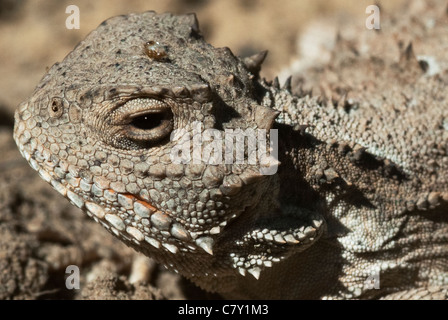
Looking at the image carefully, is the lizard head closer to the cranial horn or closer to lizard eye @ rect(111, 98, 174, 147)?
lizard eye @ rect(111, 98, 174, 147)

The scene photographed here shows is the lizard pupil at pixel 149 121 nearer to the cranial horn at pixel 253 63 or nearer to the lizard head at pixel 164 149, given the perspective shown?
the lizard head at pixel 164 149

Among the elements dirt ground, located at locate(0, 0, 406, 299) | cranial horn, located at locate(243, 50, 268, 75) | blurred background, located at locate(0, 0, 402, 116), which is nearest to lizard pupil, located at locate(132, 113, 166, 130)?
cranial horn, located at locate(243, 50, 268, 75)

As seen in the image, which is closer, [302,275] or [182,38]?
[182,38]

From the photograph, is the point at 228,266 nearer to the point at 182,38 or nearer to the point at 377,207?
the point at 377,207

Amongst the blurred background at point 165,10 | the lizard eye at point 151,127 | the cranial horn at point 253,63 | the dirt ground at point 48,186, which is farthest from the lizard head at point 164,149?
the blurred background at point 165,10

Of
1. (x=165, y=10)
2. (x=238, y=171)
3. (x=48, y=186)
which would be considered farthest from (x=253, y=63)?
(x=165, y=10)
